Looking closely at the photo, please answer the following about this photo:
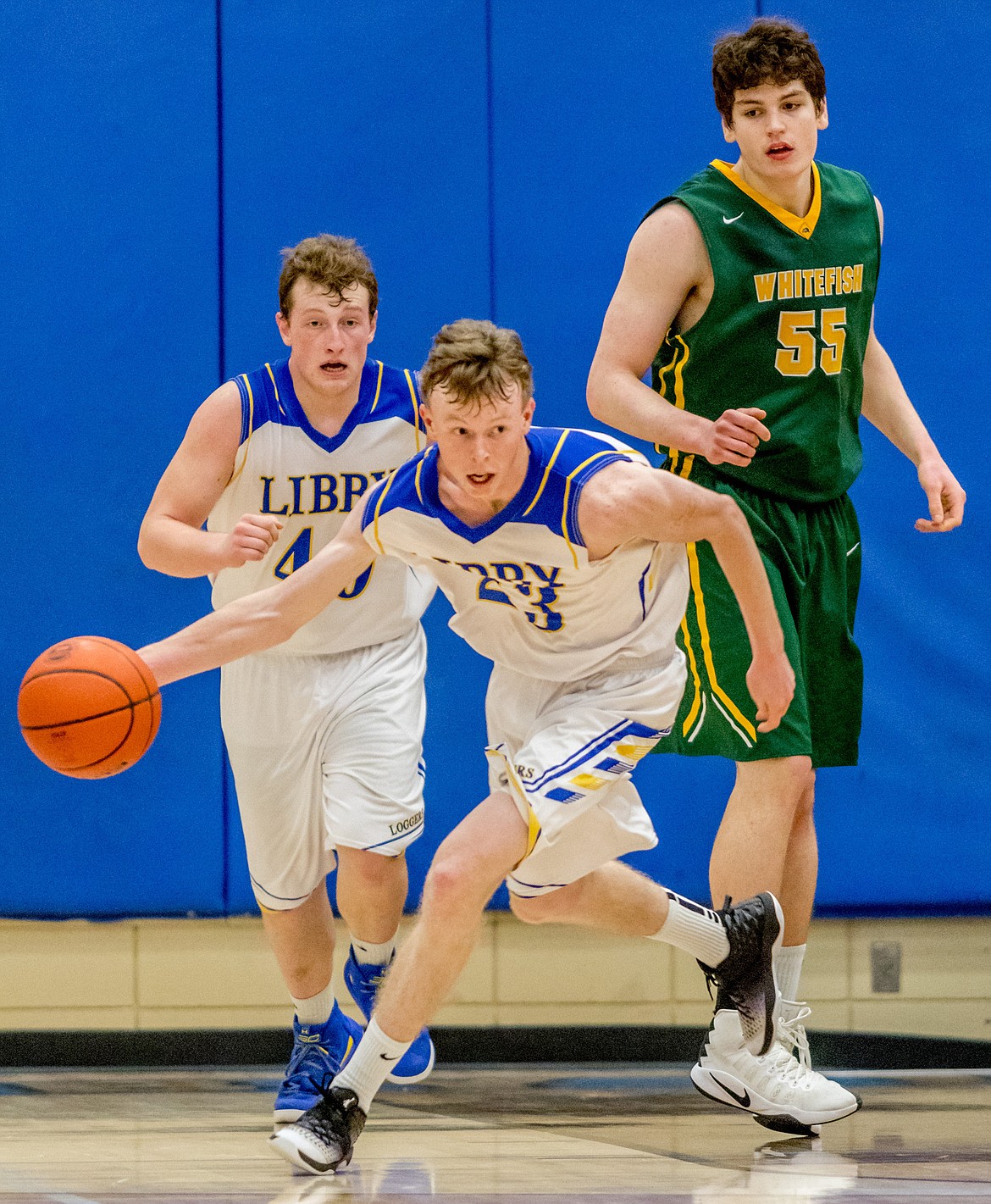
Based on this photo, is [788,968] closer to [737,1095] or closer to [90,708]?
[737,1095]

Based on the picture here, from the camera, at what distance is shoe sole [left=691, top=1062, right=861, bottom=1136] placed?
10.2ft

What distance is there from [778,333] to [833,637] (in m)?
0.63

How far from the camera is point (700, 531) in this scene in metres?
2.92

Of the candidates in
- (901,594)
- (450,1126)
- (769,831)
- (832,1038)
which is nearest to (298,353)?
(769,831)

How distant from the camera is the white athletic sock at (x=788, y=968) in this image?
11.0 feet

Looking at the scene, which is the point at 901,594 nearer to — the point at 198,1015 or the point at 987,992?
the point at 987,992

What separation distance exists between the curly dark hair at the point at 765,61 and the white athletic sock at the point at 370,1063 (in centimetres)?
193

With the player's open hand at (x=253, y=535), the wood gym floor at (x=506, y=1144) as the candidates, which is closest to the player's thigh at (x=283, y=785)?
the wood gym floor at (x=506, y=1144)

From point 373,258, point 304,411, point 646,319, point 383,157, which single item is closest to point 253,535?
point 304,411

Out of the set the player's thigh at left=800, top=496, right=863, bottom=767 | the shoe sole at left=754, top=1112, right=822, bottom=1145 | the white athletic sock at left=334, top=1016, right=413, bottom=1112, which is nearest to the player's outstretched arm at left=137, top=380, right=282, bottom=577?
the white athletic sock at left=334, top=1016, right=413, bottom=1112

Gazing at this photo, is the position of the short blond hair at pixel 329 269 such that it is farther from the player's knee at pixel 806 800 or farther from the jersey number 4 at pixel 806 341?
the player's knee at pixel 806 800

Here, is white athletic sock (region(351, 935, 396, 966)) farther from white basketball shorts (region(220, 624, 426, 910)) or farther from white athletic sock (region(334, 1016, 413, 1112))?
white athletic sock (region(334, 1016, 413, 1112))

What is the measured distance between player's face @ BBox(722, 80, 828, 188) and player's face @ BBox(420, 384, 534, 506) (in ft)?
2.70

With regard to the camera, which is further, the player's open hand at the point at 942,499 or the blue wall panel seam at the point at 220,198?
the blue wall panel seam at the point at 220,198
